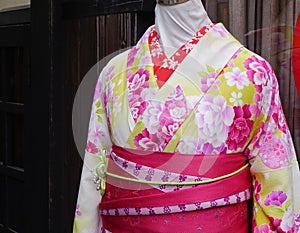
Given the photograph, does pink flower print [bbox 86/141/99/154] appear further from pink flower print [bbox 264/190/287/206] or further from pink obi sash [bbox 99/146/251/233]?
pink flower print [bbox 264/190/287/206]

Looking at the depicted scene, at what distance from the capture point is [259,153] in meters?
1.90

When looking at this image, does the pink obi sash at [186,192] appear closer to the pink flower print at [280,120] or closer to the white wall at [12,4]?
the pink flower print at [280,120]

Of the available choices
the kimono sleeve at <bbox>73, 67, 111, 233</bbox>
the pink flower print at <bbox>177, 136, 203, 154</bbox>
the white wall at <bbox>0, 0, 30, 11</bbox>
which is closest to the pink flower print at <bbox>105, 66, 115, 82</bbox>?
the kimono sleeve at <bbox>73, 67, 111, 233</bbox>

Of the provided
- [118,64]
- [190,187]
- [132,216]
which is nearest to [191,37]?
[118,64]

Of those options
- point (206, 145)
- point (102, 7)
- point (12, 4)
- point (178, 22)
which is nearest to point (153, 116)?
point (206, 145)

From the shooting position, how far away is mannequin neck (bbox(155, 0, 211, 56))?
193 cm

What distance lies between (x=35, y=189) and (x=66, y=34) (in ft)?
2.90

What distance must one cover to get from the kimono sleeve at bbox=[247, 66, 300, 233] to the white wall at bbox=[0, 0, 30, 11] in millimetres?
2265

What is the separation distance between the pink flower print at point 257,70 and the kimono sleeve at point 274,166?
0.01 m

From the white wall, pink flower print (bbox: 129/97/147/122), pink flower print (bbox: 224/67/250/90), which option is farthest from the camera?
the white wall

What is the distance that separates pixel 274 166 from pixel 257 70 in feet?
0.91

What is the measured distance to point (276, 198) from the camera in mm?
1878

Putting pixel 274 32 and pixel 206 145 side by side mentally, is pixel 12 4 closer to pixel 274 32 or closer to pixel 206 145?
pixel 274 32

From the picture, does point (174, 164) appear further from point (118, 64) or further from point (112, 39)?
point (112, 39)
